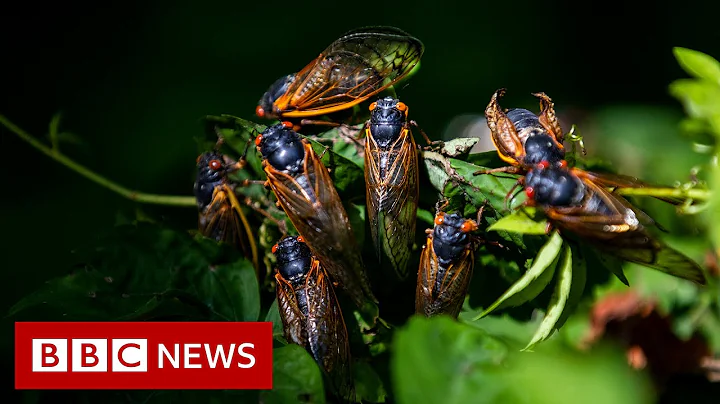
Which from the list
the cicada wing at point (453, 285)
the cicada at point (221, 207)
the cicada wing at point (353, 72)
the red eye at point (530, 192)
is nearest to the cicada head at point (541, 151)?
the red eye at point (530, 192)

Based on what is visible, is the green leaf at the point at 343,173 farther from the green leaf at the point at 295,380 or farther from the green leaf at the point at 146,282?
the green leaf at the point at 295,380

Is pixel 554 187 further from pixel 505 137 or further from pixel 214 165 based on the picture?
pixel 214 165

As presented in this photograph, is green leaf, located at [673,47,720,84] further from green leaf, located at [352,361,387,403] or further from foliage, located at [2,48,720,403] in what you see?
green leaf, located at [352,361,387,403]

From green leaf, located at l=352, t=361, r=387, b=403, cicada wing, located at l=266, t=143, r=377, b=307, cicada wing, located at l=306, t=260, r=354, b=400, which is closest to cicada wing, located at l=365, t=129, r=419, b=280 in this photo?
cicada wing, located at l=266, t=143, r=377, b=307

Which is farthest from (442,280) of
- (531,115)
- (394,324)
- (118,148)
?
(118,148)

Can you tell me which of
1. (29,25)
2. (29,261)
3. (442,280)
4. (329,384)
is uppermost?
(29,25)

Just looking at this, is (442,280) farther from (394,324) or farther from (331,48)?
(331,48)
